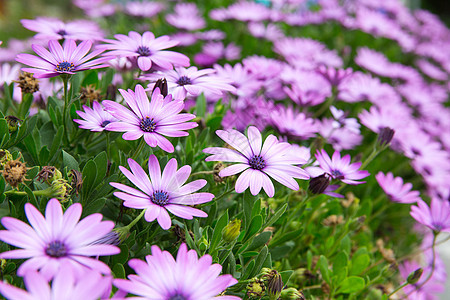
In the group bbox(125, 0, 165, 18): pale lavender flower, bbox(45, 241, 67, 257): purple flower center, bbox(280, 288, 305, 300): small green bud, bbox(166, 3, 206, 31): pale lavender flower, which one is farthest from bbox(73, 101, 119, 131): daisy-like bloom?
bbox(125, 0, 165, 18): pale lavender flower

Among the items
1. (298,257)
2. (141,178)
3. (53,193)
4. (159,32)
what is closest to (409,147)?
(298,257)

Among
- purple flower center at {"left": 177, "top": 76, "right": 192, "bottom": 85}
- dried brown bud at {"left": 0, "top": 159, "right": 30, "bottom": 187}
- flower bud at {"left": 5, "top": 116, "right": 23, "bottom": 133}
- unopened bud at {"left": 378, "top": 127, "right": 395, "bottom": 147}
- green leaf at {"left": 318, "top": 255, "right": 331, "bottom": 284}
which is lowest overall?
green leaf at {"left": 318, "top": 255, "right": 331, "bottom": 284}

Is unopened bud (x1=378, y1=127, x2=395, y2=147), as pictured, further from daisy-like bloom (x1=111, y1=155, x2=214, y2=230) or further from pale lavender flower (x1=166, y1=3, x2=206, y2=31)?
pale lavender flower (x1=166, y1=3, x2=206, y2=31)

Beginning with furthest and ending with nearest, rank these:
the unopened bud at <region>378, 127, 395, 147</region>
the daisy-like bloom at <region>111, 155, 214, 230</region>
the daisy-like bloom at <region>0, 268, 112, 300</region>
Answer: the unopened bud at <region>378, 127, 395, 147</region> < the daisy-like bloom at <region>111, 155, 214, 230</region> < the daisy-like bloom at <region>0, 268, 112, 300</region>

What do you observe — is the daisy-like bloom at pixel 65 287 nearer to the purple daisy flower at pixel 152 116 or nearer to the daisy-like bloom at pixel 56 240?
the daisy-like bloom at pixel 56 240

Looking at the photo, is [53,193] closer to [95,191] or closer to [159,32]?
[95,191]

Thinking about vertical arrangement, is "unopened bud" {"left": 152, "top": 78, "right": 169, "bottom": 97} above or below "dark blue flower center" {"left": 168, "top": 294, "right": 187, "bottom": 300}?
above
